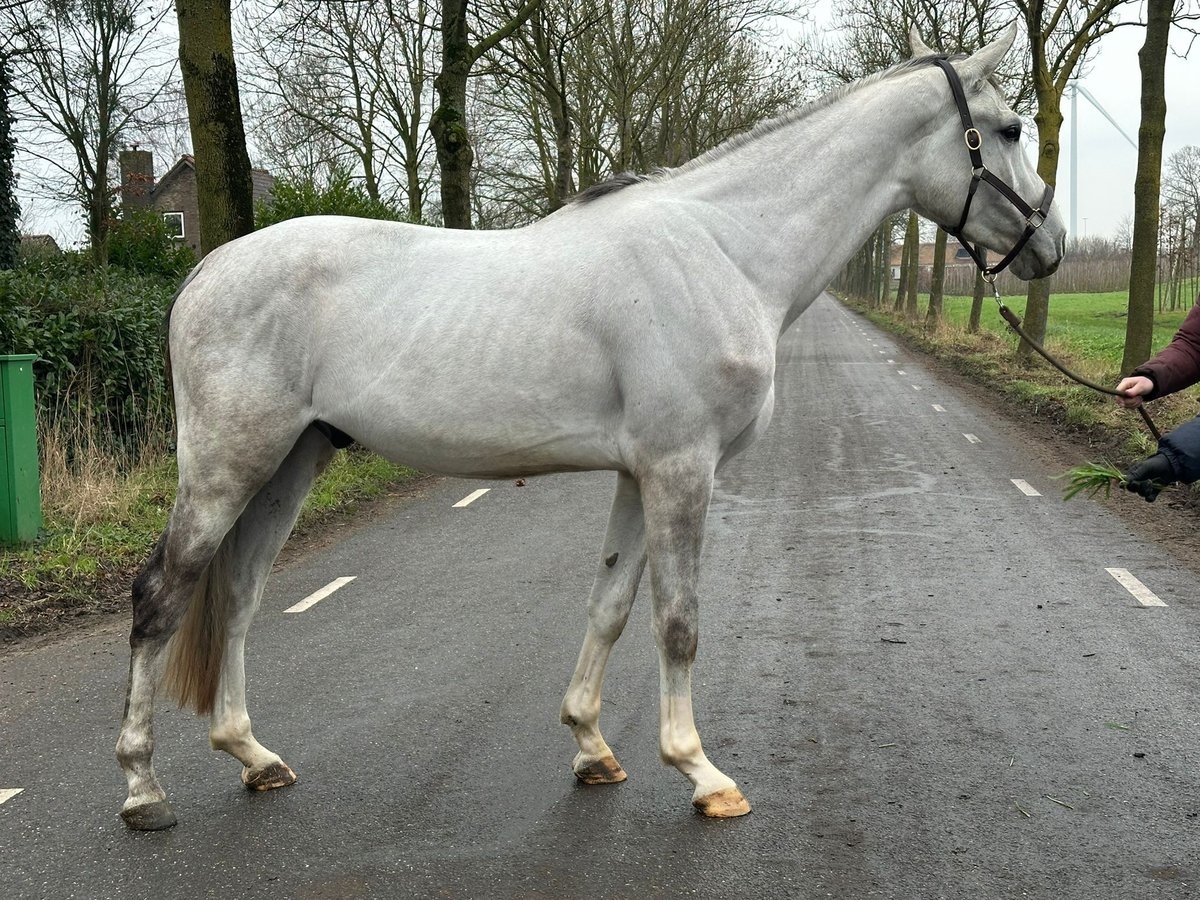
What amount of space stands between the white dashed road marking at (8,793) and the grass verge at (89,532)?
8.15ft

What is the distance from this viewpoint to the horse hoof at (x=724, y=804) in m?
3.87

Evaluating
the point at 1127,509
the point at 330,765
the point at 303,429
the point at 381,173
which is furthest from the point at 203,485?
the point at 381,173

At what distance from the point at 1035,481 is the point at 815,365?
14.6m

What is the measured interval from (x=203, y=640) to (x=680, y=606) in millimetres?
1675

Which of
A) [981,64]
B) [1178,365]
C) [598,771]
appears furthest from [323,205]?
[1178,365]

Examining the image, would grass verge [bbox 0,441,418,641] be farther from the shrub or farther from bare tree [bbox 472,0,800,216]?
bare tree [bbox 472,0,800,216]

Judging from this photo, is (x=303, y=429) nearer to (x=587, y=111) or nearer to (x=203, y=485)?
(x=203, y=485)

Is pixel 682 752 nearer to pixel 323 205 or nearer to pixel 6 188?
pixel 323 205

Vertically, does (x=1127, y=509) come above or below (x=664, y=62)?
below

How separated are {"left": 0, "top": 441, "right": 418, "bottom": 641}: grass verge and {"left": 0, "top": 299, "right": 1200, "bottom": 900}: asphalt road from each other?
0.67m

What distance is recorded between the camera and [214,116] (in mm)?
9617

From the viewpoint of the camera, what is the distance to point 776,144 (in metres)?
4.29

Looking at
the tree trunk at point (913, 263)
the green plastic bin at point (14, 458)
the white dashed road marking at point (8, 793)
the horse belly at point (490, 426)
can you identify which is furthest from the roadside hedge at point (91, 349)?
the tree trunk at point (913, 263)

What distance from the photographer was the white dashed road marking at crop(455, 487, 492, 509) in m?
10.8
